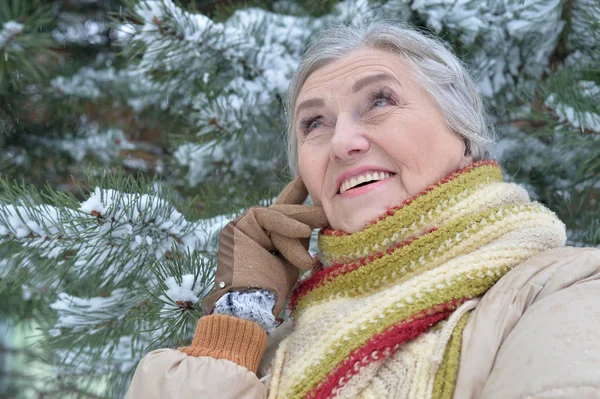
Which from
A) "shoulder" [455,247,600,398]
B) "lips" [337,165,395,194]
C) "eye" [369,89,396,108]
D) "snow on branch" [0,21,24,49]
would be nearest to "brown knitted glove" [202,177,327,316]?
"lips" [337,165,395,194]

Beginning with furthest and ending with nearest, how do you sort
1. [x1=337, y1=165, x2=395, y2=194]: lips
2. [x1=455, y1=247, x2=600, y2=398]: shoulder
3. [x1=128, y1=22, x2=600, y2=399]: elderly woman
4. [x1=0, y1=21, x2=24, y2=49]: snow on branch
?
[x1=0, y1=21, x2=24, y2=49]: snow on branch → [x1=337, y1=165, x2=395, y2=194]: lips → [x1=128, y1=22, x2=600, y2=399]: elderly woman → [x1=455, y1=247, x2=600, y2=398]: shoulder

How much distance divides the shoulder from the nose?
1.15 feet

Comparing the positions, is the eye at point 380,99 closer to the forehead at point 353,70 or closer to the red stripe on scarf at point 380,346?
the forehead at point 353,70

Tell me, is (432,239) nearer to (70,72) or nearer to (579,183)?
(579,183)

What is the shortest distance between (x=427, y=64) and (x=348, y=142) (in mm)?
236

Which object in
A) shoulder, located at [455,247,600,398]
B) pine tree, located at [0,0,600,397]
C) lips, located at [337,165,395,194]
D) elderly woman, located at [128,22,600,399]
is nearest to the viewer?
shoulder, located at [455,247,600,398]

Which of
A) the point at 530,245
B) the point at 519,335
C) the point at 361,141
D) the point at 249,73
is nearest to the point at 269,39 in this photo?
the point at 249,73

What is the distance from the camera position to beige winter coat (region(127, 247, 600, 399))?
65 centimetres

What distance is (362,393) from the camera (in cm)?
84

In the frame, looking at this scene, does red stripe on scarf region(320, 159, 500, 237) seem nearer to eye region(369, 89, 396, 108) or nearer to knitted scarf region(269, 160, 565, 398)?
knitted scarf region(269, 160, 565, 398)

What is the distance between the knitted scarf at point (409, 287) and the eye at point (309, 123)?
213mm

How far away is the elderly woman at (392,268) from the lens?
0.77 m

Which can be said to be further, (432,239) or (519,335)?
(432,239)

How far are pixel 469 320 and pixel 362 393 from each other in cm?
18
